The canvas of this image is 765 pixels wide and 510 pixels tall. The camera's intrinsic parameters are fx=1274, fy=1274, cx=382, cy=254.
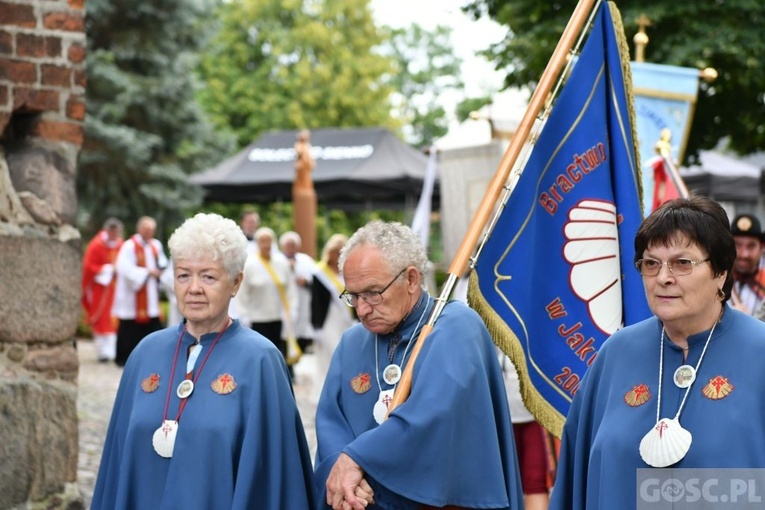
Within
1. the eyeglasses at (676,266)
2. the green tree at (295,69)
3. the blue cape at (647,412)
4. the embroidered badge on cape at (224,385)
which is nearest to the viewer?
the blue cape at (647,412)

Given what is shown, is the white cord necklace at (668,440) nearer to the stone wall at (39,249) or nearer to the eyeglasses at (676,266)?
the eyeglasses at (676,266)

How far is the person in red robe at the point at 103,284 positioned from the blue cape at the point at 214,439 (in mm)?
13373

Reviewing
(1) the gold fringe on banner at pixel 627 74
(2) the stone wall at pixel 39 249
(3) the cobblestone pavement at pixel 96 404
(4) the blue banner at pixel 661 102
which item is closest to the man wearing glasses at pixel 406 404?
(1) the gold fringe on banner at pixel 627 74

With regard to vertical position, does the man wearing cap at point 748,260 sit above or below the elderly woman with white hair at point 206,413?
above

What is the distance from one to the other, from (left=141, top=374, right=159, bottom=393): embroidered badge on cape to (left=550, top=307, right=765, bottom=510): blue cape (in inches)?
61.0

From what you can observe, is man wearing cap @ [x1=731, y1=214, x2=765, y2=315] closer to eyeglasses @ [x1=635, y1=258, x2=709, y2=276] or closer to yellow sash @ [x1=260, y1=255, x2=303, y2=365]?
eyeglasses @ [x1=635, y1=258, x2=709, y2=276]

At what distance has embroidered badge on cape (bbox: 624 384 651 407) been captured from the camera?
375 cm

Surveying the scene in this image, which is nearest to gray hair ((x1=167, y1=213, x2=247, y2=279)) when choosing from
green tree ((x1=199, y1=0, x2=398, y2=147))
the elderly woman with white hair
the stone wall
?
the elderly woman with white hair

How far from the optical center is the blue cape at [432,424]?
4.29m

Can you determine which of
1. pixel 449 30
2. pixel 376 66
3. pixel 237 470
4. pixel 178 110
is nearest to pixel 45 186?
pixel 237 470

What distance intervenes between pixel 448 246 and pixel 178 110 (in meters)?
16.3

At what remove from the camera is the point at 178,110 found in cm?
2677

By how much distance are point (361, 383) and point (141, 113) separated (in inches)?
882

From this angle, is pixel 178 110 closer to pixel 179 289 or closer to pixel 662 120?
pixel 662 120
